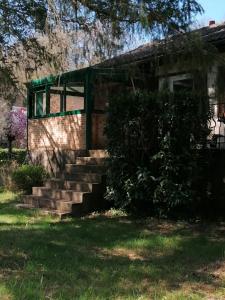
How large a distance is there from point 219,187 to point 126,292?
5914mm

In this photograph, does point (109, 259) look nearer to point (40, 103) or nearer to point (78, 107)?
point (78, 107)

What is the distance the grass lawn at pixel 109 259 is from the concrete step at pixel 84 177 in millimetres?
1410

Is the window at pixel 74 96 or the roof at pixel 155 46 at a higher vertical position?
the roof at pixel 155 46

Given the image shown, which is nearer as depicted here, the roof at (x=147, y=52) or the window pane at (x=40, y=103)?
the roof at (x=147, y=52)

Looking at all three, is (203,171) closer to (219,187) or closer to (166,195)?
Result: (219,187)

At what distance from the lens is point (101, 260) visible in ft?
26.7

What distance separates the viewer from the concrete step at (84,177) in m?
13.3

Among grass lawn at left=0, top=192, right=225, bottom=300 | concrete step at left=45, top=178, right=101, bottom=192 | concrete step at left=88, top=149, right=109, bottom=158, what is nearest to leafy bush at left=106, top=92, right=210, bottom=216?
grass lawn at left=0, top=192, right=225, bottom=300

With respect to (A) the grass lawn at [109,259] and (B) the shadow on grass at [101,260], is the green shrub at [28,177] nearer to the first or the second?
(A) the grass lawn at [109,259]

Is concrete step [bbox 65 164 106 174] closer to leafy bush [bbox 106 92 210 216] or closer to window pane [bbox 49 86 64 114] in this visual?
leafy bush [bbox 106 92 210 216]

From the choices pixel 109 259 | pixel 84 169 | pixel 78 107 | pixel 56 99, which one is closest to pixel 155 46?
pixel 109 259

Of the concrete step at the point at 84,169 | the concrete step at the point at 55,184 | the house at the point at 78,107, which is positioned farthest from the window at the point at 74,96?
the concrete step at the point at 55,184

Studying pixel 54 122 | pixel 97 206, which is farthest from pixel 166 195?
pixel 54 122

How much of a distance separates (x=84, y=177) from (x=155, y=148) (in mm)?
2779
